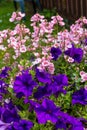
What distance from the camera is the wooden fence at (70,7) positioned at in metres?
7.96

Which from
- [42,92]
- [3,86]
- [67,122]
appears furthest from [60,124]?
[3,86]

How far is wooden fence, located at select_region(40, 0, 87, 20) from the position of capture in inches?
314

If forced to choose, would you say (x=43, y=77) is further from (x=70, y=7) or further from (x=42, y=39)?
(x=70, y=7)

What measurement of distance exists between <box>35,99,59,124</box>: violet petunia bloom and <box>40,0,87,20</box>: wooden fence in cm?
528

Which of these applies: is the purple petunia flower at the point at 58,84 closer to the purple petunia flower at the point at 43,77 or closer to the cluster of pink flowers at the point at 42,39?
the purple petunia flower at the point at 43,77

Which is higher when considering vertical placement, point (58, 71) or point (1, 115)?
point (58, 71)

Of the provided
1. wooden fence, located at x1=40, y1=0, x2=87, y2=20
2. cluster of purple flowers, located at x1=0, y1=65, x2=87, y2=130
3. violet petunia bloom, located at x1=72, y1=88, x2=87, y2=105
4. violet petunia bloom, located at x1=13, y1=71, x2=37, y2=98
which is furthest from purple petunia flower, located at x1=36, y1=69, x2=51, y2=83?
wooden fence, located at x1=40, y1=0, x2=87, y2=20

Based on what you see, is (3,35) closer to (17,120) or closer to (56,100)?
(56,100)

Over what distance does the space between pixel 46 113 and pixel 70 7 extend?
598cm

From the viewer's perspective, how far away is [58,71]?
3809mm

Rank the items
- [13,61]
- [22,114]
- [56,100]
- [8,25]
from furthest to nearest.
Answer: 1. [8,25]
2. [13,61]
3. [56,100]
4. [22,114]

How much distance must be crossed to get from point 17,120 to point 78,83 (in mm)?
879

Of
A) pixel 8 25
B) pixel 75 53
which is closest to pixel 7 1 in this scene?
pixel 8 25

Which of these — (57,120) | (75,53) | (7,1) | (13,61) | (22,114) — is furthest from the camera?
(7,1)
